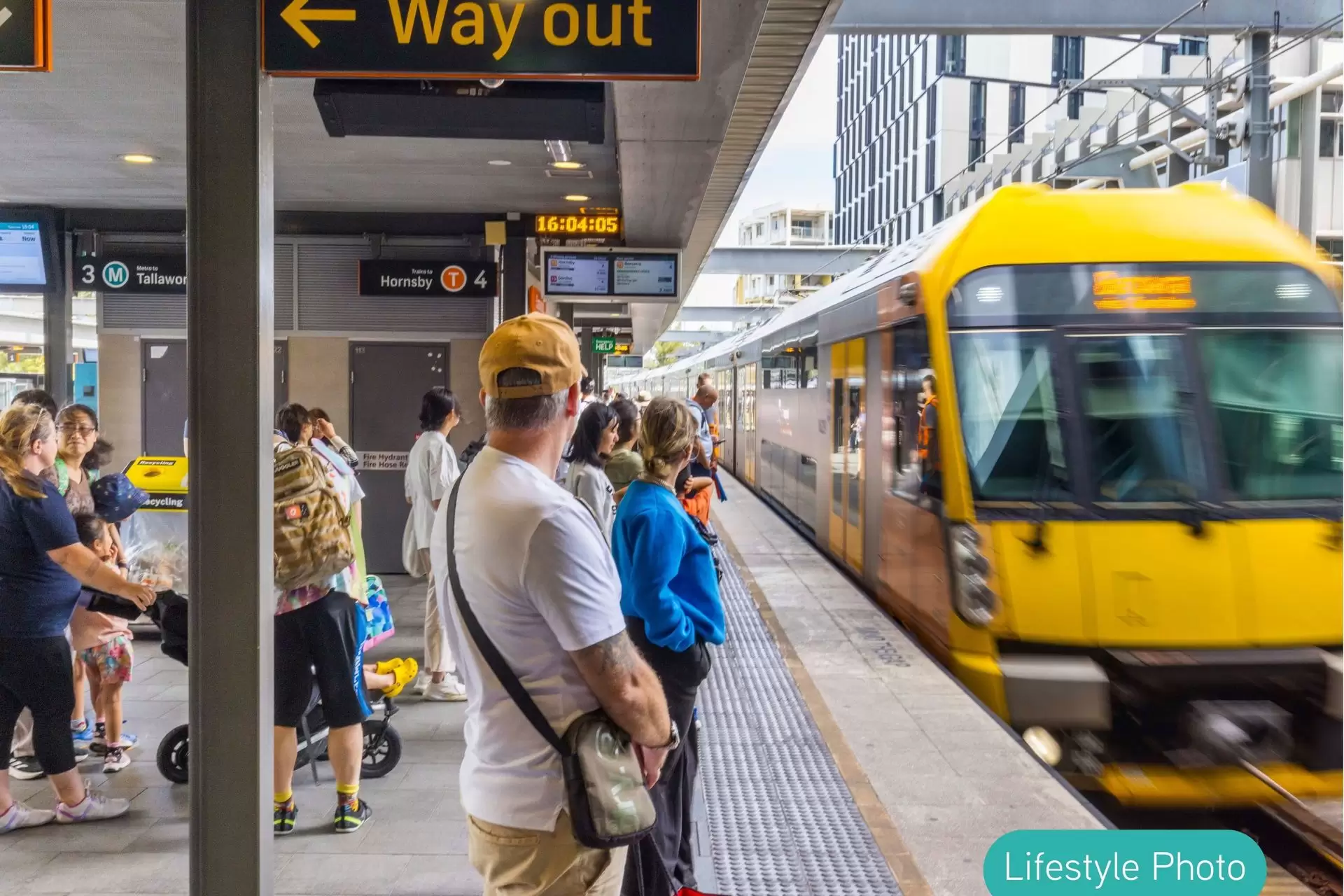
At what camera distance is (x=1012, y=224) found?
6.23 metres

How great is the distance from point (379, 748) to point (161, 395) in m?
6.18

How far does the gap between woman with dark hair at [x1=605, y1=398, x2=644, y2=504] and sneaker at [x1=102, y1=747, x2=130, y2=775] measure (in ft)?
9.16

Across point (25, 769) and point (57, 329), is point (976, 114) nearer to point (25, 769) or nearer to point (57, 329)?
point (57, 329)

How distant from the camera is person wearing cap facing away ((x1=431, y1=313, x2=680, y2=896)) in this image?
7.07 ft

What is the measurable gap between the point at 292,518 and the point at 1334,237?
22.6m

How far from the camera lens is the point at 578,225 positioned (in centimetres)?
1081

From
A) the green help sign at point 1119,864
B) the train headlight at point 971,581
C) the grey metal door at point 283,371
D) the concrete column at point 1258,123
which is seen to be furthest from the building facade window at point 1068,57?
the green help sign at point 1119,864

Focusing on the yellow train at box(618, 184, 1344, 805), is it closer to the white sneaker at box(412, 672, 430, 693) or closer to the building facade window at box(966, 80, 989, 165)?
the white sneaker at box(412, 672, 430, 693)

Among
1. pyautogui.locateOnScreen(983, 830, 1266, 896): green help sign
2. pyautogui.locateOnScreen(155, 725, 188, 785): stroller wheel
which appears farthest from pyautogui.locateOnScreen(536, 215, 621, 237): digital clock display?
pyautogui.locateOnScreen(983, 830, 1266, 896): green help sign

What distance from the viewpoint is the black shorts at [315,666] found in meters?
4.59

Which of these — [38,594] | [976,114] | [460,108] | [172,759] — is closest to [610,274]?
[460,108]

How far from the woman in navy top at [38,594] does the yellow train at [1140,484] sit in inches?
163

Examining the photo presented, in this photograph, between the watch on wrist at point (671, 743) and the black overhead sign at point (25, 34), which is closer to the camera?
the watch on wrist at point (671, 743)

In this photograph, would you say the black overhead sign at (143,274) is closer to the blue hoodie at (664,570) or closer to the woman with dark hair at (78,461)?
the woman with dark hair at (78,461)
